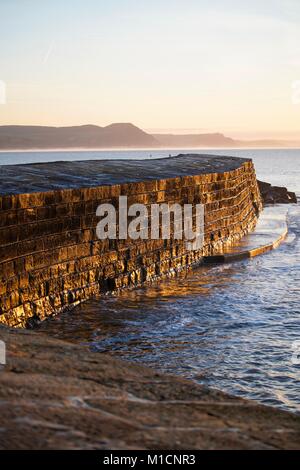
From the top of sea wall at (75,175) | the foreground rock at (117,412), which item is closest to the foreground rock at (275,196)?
the top of sea wall at (75,175)

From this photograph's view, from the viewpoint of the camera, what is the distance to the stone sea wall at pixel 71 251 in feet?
25.6

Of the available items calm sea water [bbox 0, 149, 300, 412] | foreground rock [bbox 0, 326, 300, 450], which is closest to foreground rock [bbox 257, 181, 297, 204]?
calm sea water [bbox 0, 149, 300, 412]

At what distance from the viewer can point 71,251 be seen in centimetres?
916

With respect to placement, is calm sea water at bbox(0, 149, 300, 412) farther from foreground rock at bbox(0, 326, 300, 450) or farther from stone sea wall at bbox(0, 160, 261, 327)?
foreground rock at bbox(0, 326, 300, 450)

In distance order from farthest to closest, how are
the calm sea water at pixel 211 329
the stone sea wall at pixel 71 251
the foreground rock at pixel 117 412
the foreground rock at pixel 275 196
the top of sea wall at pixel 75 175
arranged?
the foreground rock at pixel 275 196 → the top of sea wall at pixel 75 175 → the stone sea wall at pixel 71 251 → the calm sea water at pixel 211 329 → the foreground rock at pixel 117 412

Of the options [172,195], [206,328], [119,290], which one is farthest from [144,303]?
[172,195]

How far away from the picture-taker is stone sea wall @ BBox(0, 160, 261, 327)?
25.6ft

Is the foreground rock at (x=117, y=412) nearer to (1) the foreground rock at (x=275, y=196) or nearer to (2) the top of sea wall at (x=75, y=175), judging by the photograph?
(2) the top of sea wall at (x=75, y=175)

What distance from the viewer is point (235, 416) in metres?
3.29

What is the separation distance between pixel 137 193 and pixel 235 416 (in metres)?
7.95

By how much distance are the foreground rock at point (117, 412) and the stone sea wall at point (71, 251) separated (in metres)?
3.85

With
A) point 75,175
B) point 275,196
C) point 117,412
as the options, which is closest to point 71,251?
point 75,175

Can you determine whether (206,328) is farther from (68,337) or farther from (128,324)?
(68,337)

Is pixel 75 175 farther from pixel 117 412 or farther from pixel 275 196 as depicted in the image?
pixel 275 196
